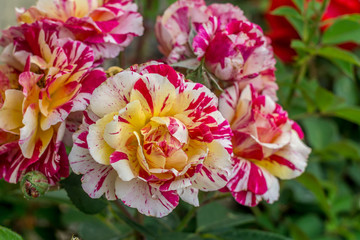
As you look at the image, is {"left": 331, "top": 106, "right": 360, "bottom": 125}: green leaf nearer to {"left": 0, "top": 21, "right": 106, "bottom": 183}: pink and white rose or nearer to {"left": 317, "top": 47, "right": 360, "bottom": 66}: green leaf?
{"left": 317, "top": 47, "right": 360, "bottom": 66}: green leaf

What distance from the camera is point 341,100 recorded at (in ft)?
2.64

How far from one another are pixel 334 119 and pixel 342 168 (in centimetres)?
13

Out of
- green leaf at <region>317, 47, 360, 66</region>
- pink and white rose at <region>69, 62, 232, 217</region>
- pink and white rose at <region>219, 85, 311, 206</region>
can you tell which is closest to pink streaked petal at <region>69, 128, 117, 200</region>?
pink and white rose at <region>69, 62, 232, 217</region>

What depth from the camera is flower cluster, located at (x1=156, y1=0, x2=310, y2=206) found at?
1.76 feet

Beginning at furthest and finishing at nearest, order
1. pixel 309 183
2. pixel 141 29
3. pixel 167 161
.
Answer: pixel 309 183
pixel 141 29
pixel 167 161

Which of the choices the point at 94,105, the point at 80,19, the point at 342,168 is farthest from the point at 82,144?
the point at 342,168

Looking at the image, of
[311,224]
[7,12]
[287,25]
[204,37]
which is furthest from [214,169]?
[7,12]

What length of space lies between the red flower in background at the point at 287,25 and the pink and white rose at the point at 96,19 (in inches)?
20.6

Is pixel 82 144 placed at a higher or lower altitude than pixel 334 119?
higher

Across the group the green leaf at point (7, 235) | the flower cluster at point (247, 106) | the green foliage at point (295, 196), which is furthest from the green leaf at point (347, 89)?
the green leaf at point (7, 235)

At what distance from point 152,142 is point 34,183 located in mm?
134

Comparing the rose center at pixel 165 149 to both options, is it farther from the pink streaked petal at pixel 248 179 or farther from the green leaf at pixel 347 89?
the green leaf at pixel 347 89

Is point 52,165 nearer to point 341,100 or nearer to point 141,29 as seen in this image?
point 141,29

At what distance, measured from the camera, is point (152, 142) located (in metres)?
0.46
